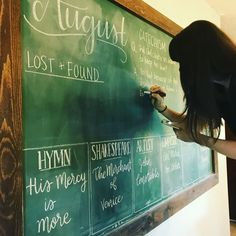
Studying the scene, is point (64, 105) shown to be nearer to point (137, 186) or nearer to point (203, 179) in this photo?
point (137, 186)

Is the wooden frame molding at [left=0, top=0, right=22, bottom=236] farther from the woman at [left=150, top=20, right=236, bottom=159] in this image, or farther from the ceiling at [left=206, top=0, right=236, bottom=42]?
the ceiling at [left=206, top=0, right=236, bottom=42]

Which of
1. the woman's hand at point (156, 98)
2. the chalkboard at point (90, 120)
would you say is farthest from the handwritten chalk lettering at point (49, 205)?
the woman's hand at point (156, 98)

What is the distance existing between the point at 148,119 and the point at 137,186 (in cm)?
30

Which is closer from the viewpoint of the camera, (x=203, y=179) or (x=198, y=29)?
(x=198, y=29)

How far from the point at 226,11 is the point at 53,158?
2.27 meters

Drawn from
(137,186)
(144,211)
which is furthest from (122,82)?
(144,211)

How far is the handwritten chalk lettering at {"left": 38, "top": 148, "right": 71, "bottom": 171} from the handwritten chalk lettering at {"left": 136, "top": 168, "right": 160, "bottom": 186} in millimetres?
457

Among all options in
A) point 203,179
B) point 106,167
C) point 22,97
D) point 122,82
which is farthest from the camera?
point 203,179

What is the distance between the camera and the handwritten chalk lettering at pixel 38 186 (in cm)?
86

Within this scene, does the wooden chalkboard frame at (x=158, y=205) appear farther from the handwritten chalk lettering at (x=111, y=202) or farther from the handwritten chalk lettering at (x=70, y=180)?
the handwritten chalk lettering at (x=70, y=180)

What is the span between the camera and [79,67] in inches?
41.4

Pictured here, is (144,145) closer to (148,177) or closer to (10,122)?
(148,177)

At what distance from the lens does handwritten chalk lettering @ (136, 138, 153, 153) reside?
1388 mm

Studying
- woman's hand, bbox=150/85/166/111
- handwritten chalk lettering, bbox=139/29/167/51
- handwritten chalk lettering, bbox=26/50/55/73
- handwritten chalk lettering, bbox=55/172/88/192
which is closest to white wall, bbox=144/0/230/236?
handwritten chalk lettering, bbox=139/29/167/51
